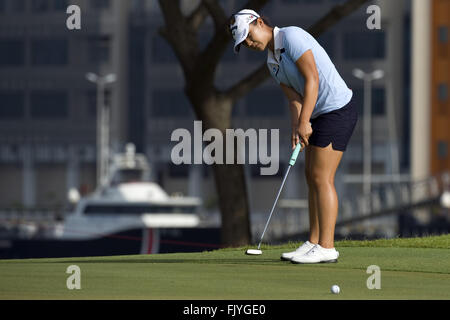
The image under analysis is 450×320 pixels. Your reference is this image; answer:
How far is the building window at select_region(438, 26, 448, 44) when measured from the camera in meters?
76.6

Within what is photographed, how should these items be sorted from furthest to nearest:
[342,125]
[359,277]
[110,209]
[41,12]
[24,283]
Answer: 1. [41,12]
2. [110,209]
3. [342,125]
4. [359,277]
5. [24,283]

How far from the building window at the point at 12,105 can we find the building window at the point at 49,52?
2.57 m

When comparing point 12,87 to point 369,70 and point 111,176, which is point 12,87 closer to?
point 369,70

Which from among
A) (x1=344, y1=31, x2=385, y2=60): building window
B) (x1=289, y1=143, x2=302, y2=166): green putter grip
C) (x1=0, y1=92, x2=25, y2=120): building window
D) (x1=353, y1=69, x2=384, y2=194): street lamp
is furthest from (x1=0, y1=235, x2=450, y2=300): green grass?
(x1=0, y1=92, x2=25, y2=120): building window

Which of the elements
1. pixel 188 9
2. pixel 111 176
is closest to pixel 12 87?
pixel 188 9

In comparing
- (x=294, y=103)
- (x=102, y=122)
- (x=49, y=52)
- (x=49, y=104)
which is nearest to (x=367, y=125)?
(x=102, y=122)

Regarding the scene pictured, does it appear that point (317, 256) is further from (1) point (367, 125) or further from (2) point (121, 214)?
(1) point (367, 125)

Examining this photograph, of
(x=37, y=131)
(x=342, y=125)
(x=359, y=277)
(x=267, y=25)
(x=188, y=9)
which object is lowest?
(x=359, y=277)

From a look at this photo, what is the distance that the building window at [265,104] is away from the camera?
76.9m

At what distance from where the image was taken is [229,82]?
248 feet

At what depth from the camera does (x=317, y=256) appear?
9.62 m

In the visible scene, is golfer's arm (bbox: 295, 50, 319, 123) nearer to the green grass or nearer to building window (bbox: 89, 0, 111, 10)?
the green grass

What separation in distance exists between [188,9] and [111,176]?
29.0 m

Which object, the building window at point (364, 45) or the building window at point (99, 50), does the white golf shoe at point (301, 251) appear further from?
the building window at point (99, 50)
